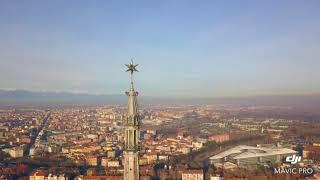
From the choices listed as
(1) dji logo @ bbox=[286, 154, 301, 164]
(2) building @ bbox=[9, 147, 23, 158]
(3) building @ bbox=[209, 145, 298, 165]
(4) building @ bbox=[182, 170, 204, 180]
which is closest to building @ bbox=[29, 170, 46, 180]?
(4) building @ bbox=[182, 170, 204, 180]

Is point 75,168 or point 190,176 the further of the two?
point 75,168

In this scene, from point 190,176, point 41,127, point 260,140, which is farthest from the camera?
point 41,127

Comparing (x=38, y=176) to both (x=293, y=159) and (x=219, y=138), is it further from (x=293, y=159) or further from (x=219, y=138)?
(x=219, y=138)

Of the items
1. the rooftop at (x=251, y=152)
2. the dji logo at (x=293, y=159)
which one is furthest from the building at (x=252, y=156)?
the dji logo at (x=293, y=159)

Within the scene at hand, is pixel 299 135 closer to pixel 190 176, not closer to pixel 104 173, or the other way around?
pixel 190 176

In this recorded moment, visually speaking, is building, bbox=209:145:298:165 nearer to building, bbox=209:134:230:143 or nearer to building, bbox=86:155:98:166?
building, bbox=209:134:230:143

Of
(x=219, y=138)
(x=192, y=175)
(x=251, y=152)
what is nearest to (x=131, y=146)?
(x=192, y=175)

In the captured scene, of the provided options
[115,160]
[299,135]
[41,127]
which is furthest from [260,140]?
[41,127]

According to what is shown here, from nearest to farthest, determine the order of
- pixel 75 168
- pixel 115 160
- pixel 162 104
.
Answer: pixel 75 168 → pixel 115 160 → pixel 162 104
